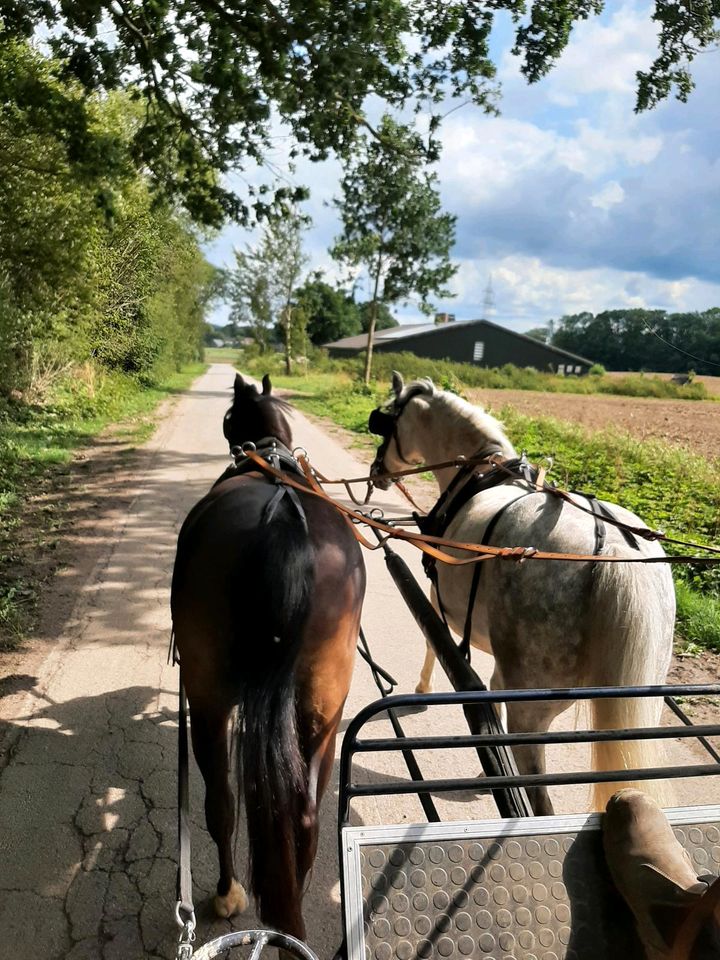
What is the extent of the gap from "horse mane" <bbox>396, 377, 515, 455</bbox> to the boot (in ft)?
8.24

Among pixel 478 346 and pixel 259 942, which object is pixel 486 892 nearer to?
pixel 259 942

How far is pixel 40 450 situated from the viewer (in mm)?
10250

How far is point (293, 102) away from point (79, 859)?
24.1ft

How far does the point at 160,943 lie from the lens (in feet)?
7.45

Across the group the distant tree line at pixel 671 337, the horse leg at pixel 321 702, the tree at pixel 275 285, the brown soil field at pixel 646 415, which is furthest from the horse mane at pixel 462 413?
the tree at pixel 275 285

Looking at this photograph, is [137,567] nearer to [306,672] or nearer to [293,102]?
[306,672]

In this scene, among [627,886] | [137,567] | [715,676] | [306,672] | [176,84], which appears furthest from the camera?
[176,84]

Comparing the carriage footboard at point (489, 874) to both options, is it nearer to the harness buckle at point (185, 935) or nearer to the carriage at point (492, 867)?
the carriage at point (492, 867)

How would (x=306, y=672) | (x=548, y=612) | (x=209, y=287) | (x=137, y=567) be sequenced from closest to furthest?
(x=306, y=672) < (x=548, y=612) < (x=137, y=567) < (x=209, y=287)

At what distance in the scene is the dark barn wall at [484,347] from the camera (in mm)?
42281

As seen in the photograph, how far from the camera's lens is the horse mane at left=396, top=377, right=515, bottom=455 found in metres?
3.92

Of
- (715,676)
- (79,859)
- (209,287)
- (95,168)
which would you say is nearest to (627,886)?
(79,859)

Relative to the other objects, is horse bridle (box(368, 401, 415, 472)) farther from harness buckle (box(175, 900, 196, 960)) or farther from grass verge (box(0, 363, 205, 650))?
harness buckle (box(175, 900, 196, 960))

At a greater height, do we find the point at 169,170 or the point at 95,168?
the point at 169,170
